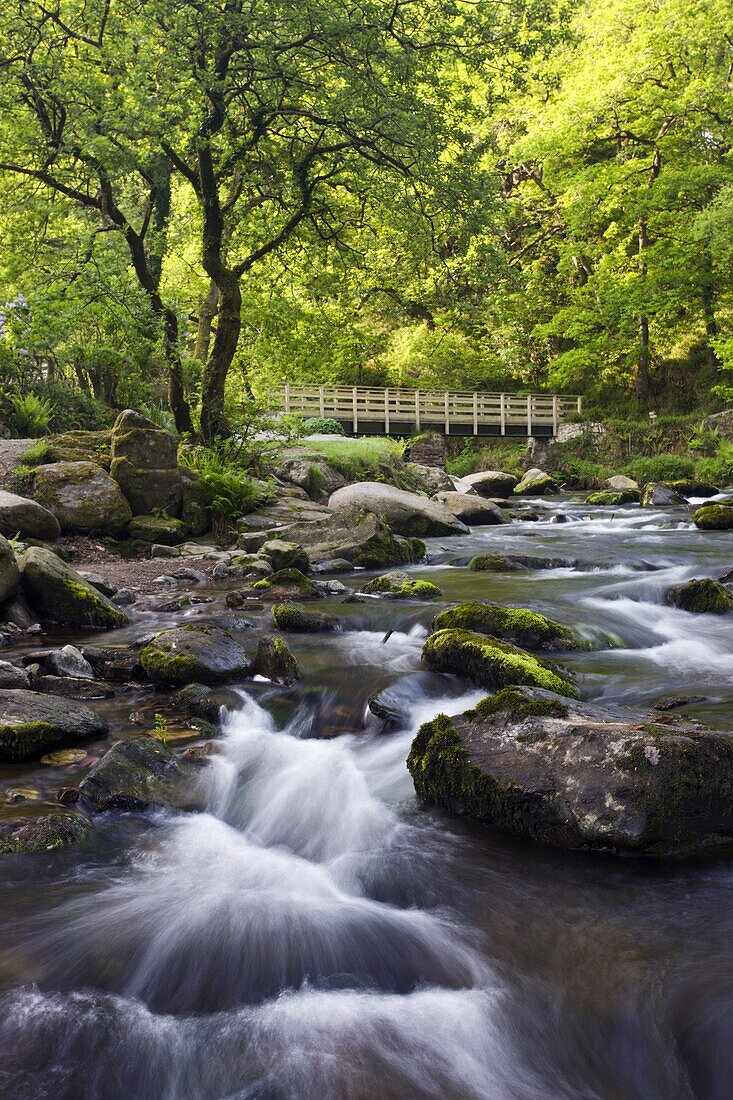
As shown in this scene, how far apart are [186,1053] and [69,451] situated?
10.9 meters

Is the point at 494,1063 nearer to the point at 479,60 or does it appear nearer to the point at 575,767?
the point at 575,767

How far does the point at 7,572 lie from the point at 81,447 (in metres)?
5.96

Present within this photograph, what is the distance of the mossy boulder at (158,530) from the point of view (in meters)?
11.7

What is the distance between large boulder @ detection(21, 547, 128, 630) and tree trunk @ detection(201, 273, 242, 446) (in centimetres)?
723

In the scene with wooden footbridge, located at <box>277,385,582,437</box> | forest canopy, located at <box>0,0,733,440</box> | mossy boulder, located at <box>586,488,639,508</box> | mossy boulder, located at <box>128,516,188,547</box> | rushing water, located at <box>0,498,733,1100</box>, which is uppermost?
forest canopy, located at <box>0,0,733,440</box>

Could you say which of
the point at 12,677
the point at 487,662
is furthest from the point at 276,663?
the point at 12,677

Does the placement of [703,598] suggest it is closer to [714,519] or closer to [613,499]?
[714,519]

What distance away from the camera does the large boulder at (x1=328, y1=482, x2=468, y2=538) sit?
1462 cm

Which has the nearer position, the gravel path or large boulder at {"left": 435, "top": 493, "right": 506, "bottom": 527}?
the gravel path

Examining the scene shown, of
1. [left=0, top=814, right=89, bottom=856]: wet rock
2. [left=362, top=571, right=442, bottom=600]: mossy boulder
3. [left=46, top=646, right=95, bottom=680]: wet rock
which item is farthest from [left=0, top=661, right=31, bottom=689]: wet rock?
[left=362, top=571, right=442, bottom=600]: mossy boulder

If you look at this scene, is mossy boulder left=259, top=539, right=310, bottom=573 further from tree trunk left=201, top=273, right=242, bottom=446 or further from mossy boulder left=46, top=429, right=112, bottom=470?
tree trunk left=201, top=273, right=242, bottom=446

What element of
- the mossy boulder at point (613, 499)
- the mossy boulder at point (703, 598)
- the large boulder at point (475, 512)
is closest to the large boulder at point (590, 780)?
the mossy boulder at point (703, 598)

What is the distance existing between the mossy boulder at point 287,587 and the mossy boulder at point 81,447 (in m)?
4.21

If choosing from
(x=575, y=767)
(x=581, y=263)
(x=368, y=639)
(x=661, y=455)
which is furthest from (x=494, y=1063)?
(x=581, y=263)
